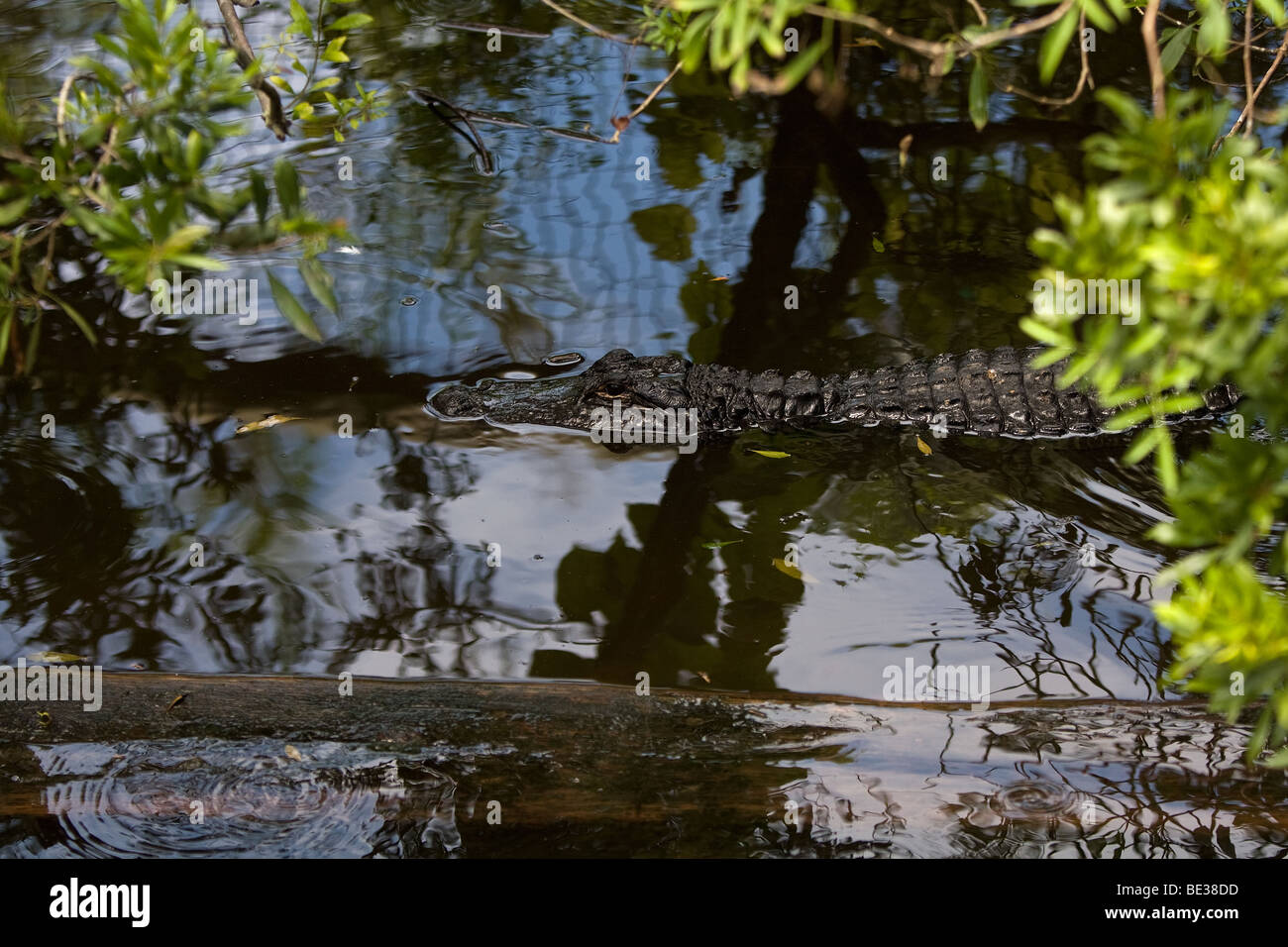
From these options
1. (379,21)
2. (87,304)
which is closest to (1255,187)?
(87,304)

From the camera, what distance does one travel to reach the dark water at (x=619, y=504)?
3051 mm

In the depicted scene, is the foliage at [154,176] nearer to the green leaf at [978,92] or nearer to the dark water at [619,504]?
the green leaf at [978,92]

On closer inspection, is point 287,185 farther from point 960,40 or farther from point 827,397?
point 827,397

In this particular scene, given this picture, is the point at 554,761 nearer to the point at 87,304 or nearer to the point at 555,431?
the point at 555,431

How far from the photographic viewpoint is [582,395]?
5383 mm

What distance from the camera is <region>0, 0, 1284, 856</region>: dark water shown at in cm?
305

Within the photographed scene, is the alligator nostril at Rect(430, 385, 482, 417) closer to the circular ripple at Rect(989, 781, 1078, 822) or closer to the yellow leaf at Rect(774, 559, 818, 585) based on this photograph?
the yellow leaf at Rect(774, 559, 818, 585)

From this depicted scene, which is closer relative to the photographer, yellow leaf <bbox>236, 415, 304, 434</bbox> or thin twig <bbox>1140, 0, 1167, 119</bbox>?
thin twig <bbox>1140, 0, 1167, 119</bbox>

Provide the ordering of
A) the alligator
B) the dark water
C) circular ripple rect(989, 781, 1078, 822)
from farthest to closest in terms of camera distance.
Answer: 1. the alligator
2. the dark water
3. circular ripple rect(989, 781, 1078, 822)

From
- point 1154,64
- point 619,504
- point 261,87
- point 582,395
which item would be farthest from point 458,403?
point 1154,64

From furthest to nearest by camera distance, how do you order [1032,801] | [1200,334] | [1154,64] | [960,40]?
[1032,801] < [960,40] < [1154,64] < [1200,334]

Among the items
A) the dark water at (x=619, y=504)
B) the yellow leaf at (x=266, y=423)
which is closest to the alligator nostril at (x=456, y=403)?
the dark water at (x=619, y=504)

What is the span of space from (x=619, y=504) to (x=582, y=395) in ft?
2.80

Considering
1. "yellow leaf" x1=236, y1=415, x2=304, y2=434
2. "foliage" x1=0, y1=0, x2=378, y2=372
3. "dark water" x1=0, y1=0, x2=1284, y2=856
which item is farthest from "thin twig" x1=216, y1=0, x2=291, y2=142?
"yellow leaf" x1=236, y1=415, x2=304, y2=434
